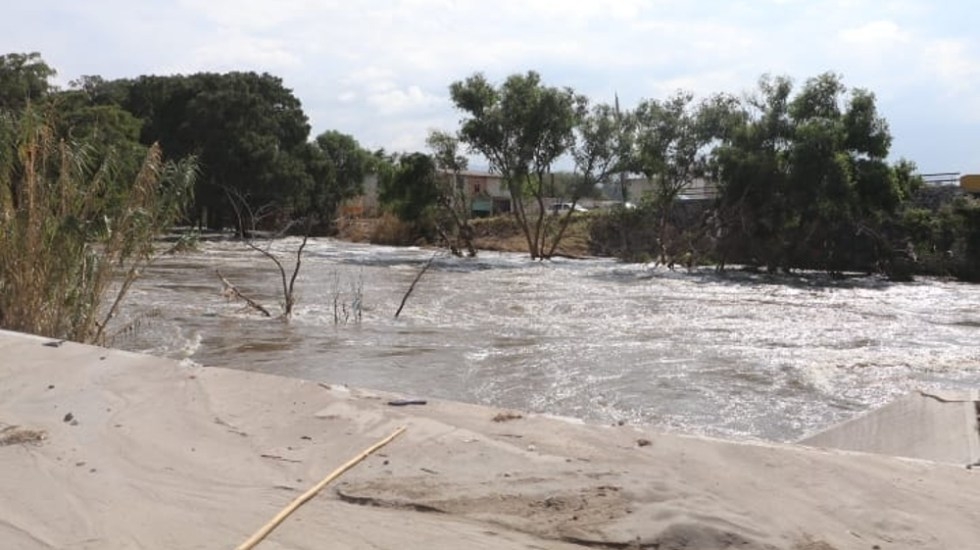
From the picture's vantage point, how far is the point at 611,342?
1473cm

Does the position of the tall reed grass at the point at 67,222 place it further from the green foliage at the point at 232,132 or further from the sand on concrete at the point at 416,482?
the green foliage at the point at 232,132

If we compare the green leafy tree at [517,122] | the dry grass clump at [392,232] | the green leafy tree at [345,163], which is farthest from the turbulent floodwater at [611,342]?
the green leafy tree at [345,163]

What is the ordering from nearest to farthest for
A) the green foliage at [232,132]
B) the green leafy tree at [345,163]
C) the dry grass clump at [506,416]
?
the dry grass clump at [506,416] → the green foliage at [232,132] → the green leafy tree at [345,163]

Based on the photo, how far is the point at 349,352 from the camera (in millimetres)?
13078

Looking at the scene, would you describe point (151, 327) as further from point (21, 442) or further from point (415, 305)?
point (21, 442)

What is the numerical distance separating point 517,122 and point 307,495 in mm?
31590

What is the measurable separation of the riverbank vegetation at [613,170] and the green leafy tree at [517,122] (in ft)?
0.19

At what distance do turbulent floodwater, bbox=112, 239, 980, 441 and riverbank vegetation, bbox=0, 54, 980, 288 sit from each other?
9.10 ft

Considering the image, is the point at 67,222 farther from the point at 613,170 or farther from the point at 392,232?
the point at 392,232

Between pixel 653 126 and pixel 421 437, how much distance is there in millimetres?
29470

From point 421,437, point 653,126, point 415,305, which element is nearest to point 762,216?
point 653,126

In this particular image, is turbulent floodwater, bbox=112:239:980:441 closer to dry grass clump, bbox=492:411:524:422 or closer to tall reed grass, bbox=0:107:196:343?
tall reed grass, bbox=0:107:196:343

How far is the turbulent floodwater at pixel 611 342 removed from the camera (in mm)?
10320

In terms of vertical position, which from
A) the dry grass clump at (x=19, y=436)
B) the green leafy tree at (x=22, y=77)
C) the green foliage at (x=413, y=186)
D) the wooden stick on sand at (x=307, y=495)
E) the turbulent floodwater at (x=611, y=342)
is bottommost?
the turbulent floodwater at (x=611, y=342)
